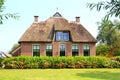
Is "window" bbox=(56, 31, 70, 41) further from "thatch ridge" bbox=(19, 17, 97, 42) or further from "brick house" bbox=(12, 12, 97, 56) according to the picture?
"thatch ridge" bbox=(19, 17, 97, 42)

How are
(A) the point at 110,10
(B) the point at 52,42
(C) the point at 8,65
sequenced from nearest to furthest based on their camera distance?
(A) the point at 110,10 < (C) the point at 8,65 < (B) the point at 52,42

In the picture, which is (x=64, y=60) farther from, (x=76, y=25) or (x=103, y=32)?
(x=103, y=32)

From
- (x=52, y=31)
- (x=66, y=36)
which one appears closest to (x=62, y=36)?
(x=66, y=36)

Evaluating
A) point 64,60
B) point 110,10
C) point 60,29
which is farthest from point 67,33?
Answer: point 110,10

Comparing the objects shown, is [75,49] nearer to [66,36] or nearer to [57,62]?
[66,36]

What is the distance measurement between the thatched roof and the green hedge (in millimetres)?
11442

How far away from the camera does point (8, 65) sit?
38.0 m

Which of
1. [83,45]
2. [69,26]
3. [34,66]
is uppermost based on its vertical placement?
[69,26]

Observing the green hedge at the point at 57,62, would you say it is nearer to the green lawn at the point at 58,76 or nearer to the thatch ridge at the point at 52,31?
the green lawn at the point at 58,76

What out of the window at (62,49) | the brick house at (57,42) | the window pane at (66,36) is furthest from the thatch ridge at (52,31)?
the window at (62,49)

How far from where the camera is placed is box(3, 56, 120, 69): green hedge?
38219 mm

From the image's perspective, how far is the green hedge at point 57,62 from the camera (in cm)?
3822

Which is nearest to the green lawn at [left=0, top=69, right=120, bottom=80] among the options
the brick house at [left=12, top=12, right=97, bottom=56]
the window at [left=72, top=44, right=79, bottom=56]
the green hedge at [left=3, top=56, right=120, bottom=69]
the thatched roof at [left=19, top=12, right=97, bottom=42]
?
the green hedge at [left=3, top=56, right=120, bottom=69]

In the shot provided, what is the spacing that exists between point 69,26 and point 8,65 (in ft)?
56.0
